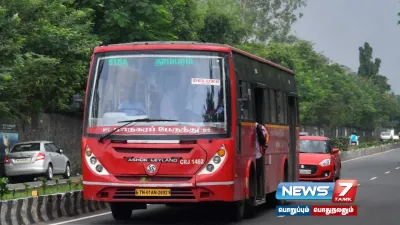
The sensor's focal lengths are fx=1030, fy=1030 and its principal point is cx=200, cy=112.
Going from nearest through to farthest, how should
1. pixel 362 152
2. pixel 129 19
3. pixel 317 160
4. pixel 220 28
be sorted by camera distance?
1. pixel 317 160
2. pixel 129 19
3. pixel 220 28
4. pixel 362 152

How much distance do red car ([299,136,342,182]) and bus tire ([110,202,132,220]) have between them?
13457 mm

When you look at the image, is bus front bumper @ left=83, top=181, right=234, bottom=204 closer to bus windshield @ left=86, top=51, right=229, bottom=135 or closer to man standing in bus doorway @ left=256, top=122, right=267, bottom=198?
bus windshield @ left=86, top=51, right=229, bottom=135

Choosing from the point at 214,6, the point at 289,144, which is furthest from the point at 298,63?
the point at 289,144

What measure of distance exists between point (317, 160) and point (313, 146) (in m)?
1.52

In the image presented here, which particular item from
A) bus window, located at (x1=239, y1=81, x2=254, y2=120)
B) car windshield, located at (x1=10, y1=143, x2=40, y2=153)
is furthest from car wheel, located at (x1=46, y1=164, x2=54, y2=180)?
bus window, located at (x1=239, y1=81, x2=254, y2=120)

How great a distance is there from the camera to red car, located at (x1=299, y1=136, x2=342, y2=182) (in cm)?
3216

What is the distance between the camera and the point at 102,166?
17.3 meters

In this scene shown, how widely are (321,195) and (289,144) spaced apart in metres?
13.5

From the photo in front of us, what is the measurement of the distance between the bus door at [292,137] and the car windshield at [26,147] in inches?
618

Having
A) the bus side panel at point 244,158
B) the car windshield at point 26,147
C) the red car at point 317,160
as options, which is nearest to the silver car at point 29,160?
the car windshield at point 26,147

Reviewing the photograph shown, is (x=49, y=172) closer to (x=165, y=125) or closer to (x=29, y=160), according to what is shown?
(x=29, y=160)

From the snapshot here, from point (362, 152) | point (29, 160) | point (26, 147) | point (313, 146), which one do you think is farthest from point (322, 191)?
point (362, 152)

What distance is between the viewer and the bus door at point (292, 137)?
2450cm

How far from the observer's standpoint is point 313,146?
111 feet
